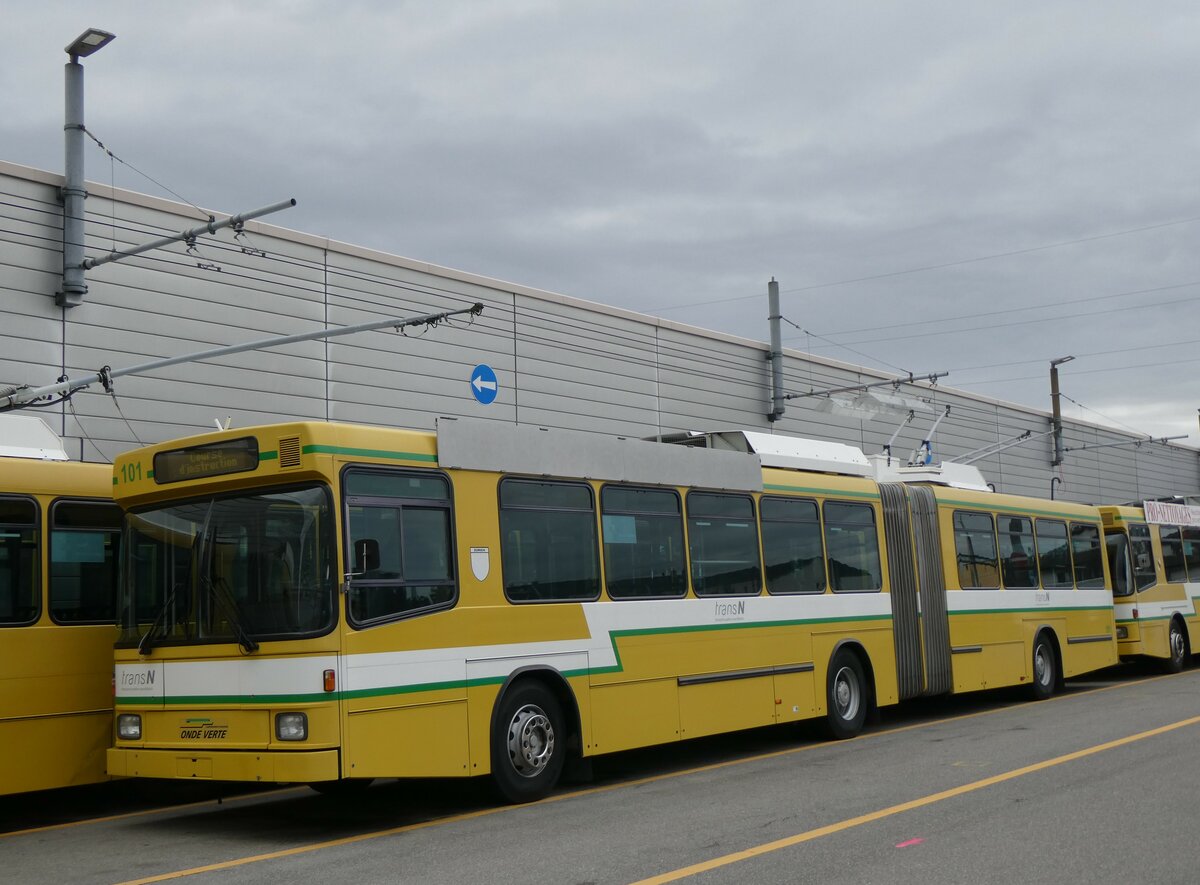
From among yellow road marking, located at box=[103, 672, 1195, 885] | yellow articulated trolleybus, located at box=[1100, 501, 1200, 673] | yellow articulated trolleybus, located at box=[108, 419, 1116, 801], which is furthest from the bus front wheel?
yellow articulated trolleybus, located at box=[108, 419, 1116, 801]

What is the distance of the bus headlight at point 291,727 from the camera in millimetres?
8734

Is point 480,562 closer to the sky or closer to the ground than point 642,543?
closer to the ground

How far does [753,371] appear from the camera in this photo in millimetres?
33000

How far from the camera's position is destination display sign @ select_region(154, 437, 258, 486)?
9.27 meters

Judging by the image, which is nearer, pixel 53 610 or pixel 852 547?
pixel 53 610

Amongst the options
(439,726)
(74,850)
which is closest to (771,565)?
(439,726)

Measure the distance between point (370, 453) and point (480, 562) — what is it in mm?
1347

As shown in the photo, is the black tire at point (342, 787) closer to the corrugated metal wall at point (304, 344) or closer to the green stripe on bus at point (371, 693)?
the green stripe on bus at point (371, 693)

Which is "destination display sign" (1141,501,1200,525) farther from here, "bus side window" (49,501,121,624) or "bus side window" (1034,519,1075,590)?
"bus side window" (49,501,121,624)

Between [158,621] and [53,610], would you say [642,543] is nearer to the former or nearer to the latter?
[158,621]

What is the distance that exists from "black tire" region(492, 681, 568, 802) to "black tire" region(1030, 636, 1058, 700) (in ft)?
33.6

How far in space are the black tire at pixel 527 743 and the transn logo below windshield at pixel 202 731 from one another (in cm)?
202

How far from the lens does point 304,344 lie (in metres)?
21.9

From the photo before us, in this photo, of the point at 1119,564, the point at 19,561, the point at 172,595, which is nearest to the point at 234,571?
the point at 172,595
